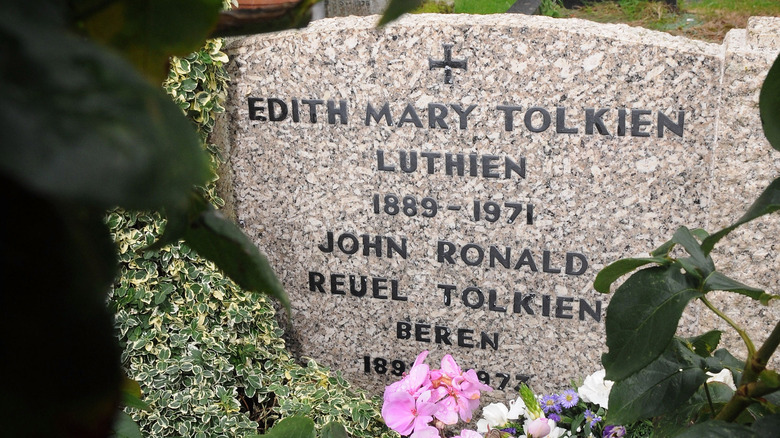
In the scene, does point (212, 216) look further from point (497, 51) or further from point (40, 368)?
point (497, 51)

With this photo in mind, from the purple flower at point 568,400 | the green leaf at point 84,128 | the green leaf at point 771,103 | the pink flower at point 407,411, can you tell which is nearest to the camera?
the green leaf at point 84,128

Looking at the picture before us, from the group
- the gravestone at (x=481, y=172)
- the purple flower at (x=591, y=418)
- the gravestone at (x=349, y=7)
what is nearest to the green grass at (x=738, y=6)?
the gravestone at (x=349, y=7)

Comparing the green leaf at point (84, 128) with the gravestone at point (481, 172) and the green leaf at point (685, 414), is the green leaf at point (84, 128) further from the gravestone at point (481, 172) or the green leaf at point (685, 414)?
the gravestone at point (481, 172)

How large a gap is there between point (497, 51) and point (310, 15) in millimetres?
1856

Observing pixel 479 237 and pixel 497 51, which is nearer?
pixel 497 51

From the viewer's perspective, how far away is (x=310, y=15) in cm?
32

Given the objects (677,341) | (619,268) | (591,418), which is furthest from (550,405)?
(619,268)

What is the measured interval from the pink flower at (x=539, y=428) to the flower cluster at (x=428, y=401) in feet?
0.49

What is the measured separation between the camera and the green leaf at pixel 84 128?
5.1 inches

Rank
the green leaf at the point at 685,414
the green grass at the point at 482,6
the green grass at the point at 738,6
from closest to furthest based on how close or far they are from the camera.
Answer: the green leaf at the point at 685,414
the green grass at the point at 738,6
the green grass at the point at 482,6

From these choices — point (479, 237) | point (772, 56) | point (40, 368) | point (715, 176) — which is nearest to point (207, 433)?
point (479, 237)

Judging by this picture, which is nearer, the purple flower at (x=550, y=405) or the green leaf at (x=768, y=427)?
the green leaf at (x=768, y=427)

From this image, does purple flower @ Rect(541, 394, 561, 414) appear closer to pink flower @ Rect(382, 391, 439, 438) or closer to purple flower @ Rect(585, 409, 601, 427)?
purple flower @ Rect(585, 409, 601, 427)

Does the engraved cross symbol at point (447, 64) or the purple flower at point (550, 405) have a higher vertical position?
the engraved cross symbol at point (447, 64)
